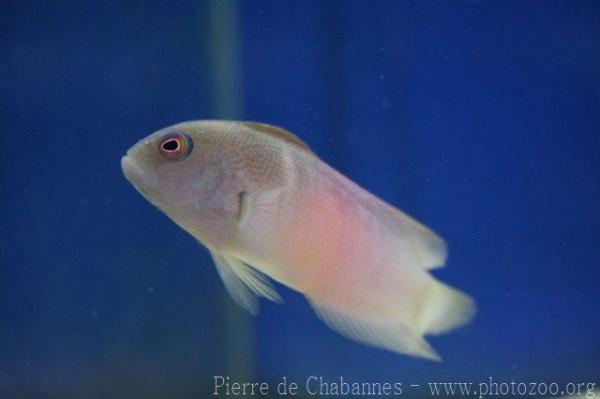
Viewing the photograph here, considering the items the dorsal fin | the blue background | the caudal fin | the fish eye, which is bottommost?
the caudal fin

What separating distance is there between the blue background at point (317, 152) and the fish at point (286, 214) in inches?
46.2

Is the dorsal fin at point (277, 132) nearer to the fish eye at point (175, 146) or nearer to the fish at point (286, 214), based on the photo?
the fish at point (286, 214)

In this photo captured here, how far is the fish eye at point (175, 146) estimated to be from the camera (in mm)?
1637

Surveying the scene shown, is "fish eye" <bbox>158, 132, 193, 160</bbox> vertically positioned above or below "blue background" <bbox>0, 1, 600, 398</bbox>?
below

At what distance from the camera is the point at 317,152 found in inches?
111

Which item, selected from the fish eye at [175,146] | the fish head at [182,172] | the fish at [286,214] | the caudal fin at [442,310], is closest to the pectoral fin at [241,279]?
the fish at [286,214]

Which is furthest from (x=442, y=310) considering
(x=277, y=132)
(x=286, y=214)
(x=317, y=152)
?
(x=317, y=152)

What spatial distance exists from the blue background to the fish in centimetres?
117

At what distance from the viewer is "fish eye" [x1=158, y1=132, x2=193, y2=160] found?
1637mm

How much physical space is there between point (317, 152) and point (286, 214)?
1205 mm

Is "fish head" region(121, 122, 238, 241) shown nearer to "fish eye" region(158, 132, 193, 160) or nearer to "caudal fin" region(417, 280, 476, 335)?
"fish eye" region(158, 132, 193, 160)

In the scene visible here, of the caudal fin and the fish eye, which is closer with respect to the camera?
the fish eye

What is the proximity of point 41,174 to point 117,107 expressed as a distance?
0.50 m

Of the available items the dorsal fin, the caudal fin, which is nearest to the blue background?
the caudal fin
